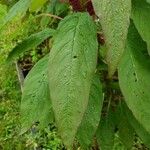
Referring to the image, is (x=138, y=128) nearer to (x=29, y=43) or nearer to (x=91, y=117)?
(x=91, y=117)

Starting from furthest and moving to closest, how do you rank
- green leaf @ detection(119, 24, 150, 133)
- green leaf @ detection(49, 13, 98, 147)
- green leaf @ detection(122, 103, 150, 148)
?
green leaf @ detection(122, 103, 150, 148) → green leaf @ detection(119, 24, 150, 133) → green leaf @ detection(49, 13, 98, 147)

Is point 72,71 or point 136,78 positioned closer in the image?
point 72,71

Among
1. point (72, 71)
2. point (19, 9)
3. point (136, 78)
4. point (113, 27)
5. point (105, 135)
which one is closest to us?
point (113, 27)

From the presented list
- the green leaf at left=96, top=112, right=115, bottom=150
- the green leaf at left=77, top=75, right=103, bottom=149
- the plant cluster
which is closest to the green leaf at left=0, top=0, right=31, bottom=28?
the plant cluster

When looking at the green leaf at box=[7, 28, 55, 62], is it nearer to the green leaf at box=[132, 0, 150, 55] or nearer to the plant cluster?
the plant cluster

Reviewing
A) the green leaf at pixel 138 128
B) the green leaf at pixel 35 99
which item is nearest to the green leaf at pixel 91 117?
the green leaf at pixel 35 99

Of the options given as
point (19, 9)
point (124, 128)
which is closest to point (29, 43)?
point (19, 9)

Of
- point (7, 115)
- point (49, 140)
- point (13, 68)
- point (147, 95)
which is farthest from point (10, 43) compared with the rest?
point (147, 95)
